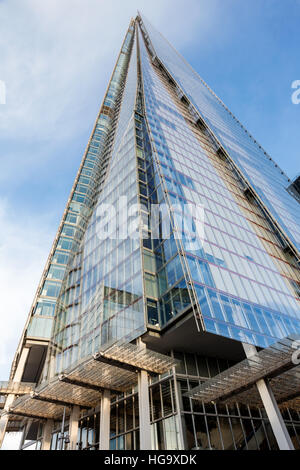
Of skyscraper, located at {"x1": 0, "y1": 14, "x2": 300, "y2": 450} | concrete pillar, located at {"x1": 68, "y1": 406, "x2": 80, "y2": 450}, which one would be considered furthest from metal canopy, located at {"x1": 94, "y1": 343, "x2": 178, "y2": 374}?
concrete pillar, located at {"x1": 68, "y1": 406, "x2": 80, "y2": 450}

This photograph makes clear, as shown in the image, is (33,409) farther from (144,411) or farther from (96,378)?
(144,411)

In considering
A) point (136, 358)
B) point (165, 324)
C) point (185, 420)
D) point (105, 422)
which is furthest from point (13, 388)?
point (185, 420)

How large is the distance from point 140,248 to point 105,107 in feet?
243

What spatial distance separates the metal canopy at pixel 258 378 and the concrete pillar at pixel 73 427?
32.1 ft

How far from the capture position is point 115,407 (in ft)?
84.7

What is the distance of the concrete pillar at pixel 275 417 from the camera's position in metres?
16.6

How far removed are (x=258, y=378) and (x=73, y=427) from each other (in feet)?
49.7

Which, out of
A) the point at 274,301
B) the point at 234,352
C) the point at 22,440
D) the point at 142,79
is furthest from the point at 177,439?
the point at 142,79

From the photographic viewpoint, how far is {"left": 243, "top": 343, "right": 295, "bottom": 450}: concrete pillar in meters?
16.6

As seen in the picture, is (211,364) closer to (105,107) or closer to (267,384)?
(267,384)

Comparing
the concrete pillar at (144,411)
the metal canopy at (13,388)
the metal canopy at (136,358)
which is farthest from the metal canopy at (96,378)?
the metal canopy at (13,388)

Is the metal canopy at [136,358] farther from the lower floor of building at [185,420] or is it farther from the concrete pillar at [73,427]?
the concrete pillar at [73,427]

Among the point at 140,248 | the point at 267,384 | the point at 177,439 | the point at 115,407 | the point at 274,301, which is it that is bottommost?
the point at 177,439

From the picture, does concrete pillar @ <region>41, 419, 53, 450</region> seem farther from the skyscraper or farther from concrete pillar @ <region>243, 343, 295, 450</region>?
concrete pillar @ <region>243, 343, 295, 450</region>
